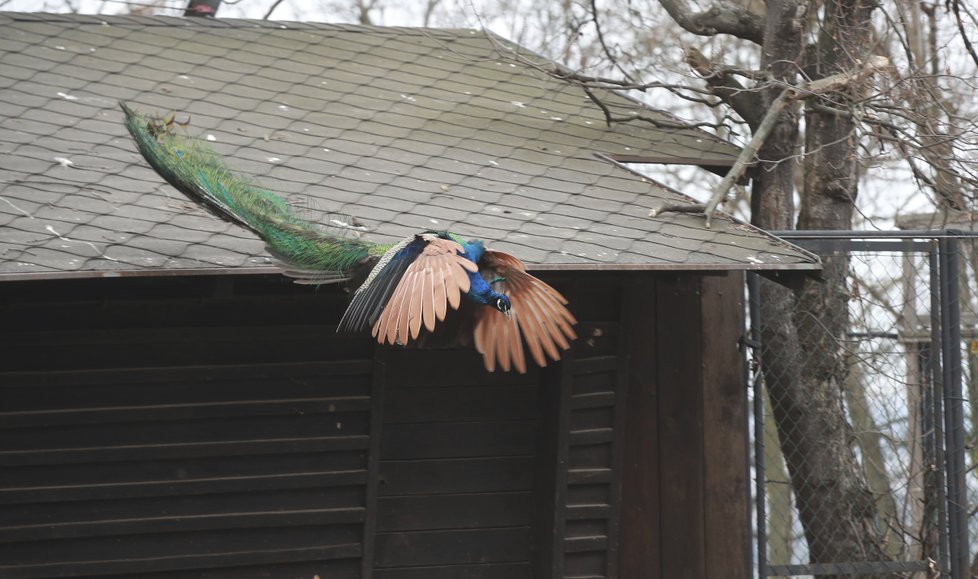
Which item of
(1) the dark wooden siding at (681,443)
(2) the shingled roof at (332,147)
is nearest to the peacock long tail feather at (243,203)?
(2) the shingled roof at (332,147)

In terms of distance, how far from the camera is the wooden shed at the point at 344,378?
13.6 feet

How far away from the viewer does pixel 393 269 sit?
11.8ft

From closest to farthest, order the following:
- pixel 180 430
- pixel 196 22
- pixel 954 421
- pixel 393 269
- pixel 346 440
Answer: pixel 393 269 → pixel 180 430 → pixel 346 440 → pixel 954 421 → pixel 196 22

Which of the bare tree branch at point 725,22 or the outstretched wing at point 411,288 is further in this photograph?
the bare tree branch at point 725,22

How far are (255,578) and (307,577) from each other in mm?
219

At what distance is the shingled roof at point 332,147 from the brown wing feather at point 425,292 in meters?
0.58

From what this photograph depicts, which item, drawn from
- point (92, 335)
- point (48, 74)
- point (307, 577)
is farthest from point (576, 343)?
point (48, 74)

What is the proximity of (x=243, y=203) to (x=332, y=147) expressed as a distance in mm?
1118

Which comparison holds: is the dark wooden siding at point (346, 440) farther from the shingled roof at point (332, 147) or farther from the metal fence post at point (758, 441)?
the shingled roof at point (332, 147)

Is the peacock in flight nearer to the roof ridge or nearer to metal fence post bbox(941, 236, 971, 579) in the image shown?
metal fence post bbox(941, 236, 971, 579)

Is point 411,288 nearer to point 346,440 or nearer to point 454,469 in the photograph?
point 346,440

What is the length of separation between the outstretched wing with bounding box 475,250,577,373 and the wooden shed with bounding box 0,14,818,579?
239mm

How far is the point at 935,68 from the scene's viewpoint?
8.29 metres

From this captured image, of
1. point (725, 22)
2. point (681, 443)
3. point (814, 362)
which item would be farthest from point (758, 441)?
point (725, 22)
